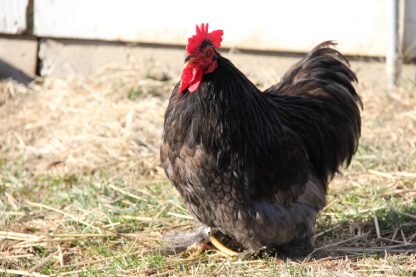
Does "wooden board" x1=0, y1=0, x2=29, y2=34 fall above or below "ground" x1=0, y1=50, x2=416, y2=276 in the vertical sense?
above

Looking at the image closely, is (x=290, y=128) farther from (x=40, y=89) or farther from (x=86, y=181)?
(x=40, y=89)

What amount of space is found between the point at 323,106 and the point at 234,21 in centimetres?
345

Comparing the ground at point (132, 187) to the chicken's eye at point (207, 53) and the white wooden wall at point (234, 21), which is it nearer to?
the white wooden wall at point (234, 21)

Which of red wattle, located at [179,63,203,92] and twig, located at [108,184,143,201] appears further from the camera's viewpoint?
twig, located at [108,184,143,201]

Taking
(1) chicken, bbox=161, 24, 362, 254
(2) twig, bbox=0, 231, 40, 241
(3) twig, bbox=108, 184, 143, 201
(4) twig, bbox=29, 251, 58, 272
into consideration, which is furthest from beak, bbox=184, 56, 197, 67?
(3) twig, bbox=108, 184, 143, 201

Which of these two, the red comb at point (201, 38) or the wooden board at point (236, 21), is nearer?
the red comb at point (201, 38)

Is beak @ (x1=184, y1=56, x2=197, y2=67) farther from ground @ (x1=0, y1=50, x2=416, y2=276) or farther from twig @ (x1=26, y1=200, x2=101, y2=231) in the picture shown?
twig @ (x1=26, y1=200, x2=101, y2=231)

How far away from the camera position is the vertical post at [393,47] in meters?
7.90

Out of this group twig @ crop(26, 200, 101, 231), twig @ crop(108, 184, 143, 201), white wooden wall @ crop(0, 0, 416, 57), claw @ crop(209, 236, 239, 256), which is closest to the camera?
claw @ crop(209, 236, 239, 256)

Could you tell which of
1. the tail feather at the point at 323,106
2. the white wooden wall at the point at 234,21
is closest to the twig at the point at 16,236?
the tail feather at the point at 323,106

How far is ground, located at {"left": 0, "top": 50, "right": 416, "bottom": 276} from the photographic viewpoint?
4.93 meters

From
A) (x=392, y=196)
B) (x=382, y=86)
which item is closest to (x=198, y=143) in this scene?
(x=392, y=196)

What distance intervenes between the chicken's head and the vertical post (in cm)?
393

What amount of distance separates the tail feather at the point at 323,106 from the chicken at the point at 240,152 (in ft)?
0.04
